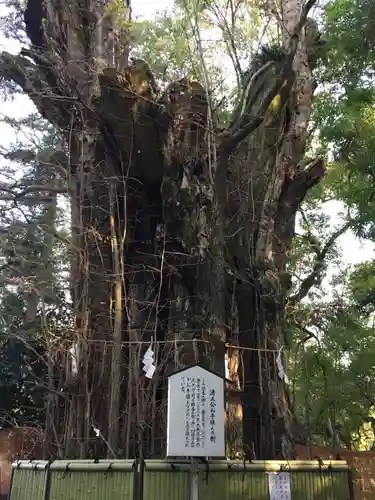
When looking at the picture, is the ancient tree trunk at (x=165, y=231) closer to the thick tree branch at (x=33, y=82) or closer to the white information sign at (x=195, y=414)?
the thick tree branch at (x=33, y=82)

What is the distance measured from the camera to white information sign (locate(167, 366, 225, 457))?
412 cm

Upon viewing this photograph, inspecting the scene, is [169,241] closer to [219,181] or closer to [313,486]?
[219,181]

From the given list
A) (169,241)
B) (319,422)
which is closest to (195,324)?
(169,241)

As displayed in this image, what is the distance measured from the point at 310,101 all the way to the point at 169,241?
3.59m

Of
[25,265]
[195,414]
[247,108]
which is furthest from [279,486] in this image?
[25,265]

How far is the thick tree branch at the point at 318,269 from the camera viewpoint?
11102mm

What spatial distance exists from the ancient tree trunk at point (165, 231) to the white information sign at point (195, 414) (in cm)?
132

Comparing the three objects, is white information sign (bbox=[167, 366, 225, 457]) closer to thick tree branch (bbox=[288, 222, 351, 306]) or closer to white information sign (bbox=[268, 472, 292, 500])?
white information sign (bbox=[268, 472, 292, 500])

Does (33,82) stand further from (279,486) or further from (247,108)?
(279,486)

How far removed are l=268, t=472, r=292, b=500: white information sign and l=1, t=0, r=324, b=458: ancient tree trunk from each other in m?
1.41

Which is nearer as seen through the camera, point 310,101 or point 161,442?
point 161,442

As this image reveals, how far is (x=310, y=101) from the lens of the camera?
8.42 m

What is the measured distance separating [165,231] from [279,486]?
3343mm

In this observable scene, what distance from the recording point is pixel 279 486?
4.55 m
